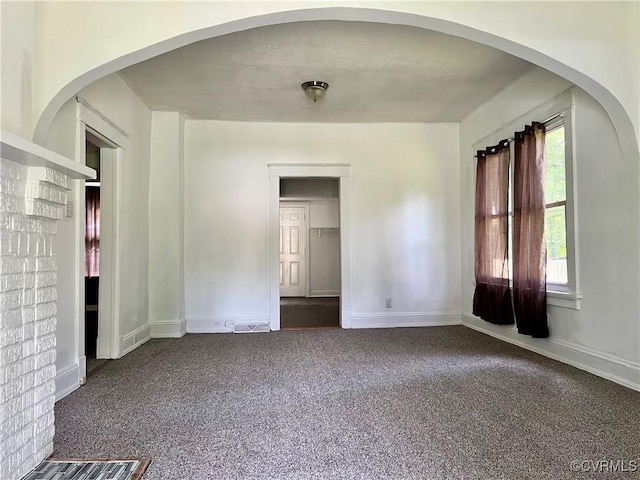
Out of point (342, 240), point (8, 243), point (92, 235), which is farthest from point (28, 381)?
point (92, 235)

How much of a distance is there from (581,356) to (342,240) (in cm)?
278

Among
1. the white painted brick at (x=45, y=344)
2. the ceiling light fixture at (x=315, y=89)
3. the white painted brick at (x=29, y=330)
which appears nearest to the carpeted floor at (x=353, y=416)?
the white painted brick at (x=45, y=344)

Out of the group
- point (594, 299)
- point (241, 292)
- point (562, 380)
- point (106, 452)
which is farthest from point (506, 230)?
point (106, 452)

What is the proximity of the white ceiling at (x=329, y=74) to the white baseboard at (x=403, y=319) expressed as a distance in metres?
2.47

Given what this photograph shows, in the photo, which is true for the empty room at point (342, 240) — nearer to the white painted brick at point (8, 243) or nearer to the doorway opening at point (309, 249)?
the white painted brick at point (8, 243)

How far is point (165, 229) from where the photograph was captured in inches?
182

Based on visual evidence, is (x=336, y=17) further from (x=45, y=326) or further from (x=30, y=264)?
(x=45, y=326)

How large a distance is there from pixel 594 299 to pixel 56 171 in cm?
363

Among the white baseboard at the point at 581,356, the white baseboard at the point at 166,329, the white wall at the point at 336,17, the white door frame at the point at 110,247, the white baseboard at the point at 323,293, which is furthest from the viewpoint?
the white baseboard at the point at 323,293

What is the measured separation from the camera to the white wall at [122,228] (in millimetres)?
2762

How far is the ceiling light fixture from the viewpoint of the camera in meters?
3.83

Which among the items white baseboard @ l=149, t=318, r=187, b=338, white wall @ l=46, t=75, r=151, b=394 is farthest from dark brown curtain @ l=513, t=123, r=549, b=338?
white wall @ l=46, t=75, r=151, b=394

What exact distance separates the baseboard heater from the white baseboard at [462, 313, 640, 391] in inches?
104

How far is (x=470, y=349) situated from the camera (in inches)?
152
